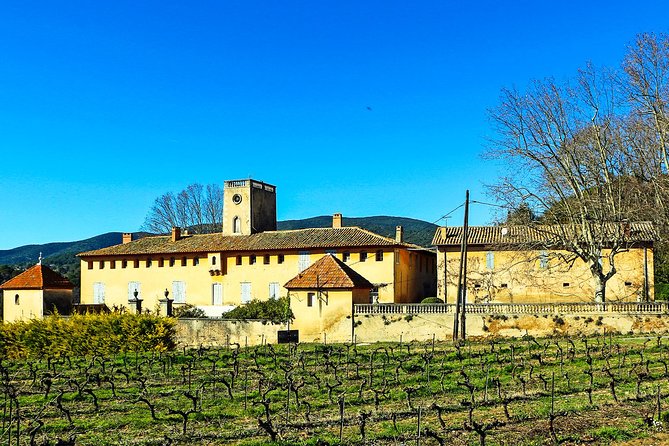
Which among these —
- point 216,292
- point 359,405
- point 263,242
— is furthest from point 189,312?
point 359,405

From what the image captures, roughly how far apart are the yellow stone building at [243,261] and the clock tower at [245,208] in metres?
0.08

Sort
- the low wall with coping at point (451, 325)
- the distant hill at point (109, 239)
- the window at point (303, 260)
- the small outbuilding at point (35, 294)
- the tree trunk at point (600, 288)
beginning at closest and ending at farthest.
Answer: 1. the low wall with coping at point (451, 325)
2. the tree trunk at point (600, 288)
3. the small outbuilding at point (35, 294)
4. the window at point (303, 260)
5. the distant hill at point (109, 239)

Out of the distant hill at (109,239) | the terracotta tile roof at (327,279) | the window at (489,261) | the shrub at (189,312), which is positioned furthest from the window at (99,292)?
the distant hill at (109,239)

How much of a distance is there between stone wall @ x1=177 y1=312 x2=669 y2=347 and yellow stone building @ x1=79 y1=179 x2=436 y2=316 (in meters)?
12.2

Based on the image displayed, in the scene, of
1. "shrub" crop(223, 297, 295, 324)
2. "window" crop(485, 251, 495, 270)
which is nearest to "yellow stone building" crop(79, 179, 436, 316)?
"window" crop(485, 251, 495, 270)

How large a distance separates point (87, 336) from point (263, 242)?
68.2 feet

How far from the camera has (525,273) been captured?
155 ft

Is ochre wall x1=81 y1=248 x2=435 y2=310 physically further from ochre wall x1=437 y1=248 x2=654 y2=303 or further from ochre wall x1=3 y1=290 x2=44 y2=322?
ochre wall x1=3 y1=290 x2=44 y2=322

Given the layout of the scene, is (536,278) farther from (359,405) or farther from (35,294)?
(359,405)

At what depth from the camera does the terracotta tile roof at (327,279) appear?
36344mm

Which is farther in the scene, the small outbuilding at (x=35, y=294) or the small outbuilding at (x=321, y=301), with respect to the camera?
the small outbuilding at (x=35, y=294)

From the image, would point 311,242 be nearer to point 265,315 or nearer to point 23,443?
point 265,315

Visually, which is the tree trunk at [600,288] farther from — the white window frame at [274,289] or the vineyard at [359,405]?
the white window frame at [274,289]

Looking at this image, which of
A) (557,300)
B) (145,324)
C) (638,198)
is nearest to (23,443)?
(145,324)
